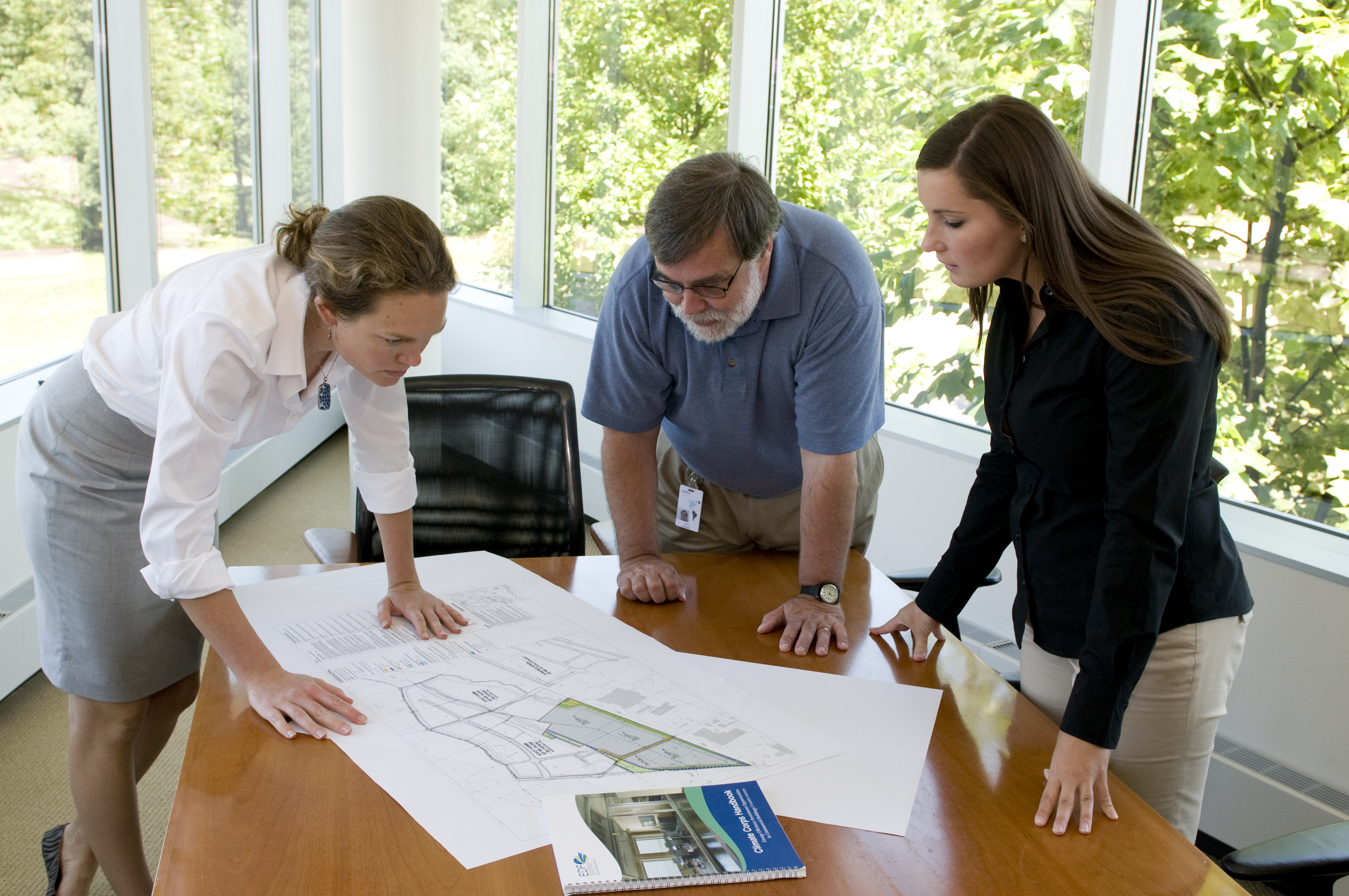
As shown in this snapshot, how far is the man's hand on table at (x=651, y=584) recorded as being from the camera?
1726 mm

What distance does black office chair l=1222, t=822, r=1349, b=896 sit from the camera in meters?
1.07

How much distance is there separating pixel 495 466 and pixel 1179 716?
1459 mm

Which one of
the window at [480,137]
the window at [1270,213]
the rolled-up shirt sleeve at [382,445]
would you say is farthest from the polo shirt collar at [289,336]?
the window at [480,137]

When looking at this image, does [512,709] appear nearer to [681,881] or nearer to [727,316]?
[681,881]

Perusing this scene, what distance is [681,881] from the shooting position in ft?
3.22

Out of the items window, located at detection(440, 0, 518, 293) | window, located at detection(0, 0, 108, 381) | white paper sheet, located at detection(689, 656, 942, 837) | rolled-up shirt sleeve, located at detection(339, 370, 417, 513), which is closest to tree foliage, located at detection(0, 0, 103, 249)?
window, located at detection(0, 0, 108, 381)

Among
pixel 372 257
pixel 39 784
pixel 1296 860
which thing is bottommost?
pixel 39 784

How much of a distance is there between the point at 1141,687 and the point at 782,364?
2.69ft

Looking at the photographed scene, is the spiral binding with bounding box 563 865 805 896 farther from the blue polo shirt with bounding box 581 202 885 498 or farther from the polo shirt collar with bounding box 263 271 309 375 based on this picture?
the blue polo shirt with bounding box 581 202 885 498

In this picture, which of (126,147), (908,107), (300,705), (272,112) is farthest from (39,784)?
(272,112)

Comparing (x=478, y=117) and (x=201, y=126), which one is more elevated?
(x=478, y=117)

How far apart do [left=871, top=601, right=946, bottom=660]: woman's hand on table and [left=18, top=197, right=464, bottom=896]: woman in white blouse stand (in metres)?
0.68

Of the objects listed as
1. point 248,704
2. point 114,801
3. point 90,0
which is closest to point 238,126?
point 90,0

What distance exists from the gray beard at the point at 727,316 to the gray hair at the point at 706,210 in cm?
6
